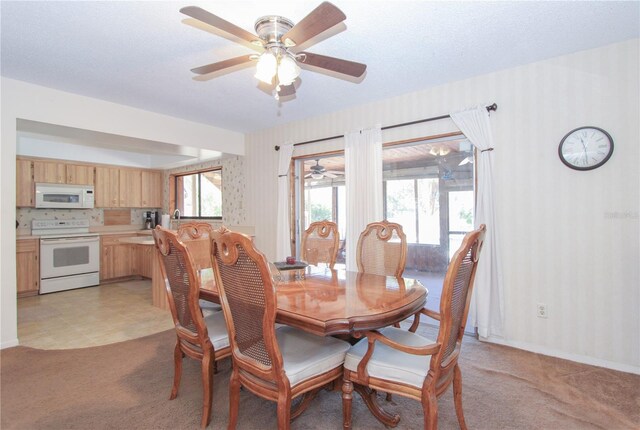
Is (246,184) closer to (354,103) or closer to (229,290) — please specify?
(354,103)

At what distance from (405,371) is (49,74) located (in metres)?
3.78

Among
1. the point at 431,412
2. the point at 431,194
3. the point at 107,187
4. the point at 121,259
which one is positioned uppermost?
the point at 107,187

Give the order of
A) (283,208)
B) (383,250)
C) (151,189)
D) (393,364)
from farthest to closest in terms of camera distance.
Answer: (151,189), (283,208), (383,250), (393,364)

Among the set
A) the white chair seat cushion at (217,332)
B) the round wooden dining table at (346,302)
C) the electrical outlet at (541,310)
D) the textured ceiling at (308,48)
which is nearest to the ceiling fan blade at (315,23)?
the textured ceiling at (308,48)

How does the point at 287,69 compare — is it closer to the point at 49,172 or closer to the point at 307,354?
the point at 307,354

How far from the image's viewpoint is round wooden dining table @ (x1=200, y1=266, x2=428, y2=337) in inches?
58.0

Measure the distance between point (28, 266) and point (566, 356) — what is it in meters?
6.63

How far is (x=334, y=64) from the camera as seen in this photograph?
2078 mm

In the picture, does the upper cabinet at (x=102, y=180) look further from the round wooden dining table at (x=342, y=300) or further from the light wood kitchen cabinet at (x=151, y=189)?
the round wooden dining table at (x=342, y=300)

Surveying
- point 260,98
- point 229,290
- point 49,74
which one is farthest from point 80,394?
point 260,98

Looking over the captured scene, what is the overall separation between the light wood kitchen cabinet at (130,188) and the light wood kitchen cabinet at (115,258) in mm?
633

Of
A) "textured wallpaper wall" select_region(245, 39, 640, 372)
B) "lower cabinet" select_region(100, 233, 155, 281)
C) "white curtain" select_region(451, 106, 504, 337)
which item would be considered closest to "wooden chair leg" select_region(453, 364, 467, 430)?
"white curtain" select_region(451, 106, 504, 337)

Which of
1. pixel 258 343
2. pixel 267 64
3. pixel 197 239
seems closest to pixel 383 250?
pixel 258 343

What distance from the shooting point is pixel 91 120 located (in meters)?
3.55
